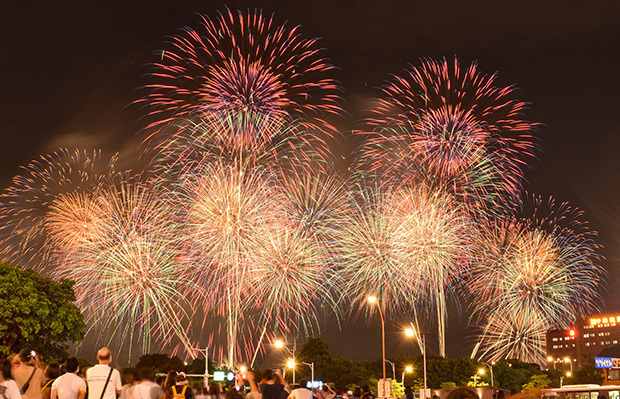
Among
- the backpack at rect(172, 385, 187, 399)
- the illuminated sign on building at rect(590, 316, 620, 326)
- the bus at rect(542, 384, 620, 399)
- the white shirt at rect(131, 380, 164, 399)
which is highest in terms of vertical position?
the illuminated sign on building at rect(590, 316, 620, 326)

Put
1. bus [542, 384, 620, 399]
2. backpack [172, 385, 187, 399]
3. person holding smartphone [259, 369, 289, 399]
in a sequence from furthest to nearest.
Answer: bus [542, 384, 620, 399] → backpack [172, 385, 187, 399] → person holding smartphone [259, 369, 289, 399]

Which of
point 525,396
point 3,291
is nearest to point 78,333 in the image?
point 3,291

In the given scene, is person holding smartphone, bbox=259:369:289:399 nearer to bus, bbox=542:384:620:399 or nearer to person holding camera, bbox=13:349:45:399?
person holding camera, bbox=13:349:45:399

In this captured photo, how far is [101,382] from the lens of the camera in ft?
35.0

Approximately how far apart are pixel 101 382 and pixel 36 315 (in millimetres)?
38452

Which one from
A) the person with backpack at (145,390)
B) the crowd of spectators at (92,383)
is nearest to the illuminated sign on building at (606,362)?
the crowd of spectators at (92,383)

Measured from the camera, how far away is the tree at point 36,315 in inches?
1764

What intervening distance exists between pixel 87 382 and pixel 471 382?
98592 millimetres

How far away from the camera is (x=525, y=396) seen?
5652 mm

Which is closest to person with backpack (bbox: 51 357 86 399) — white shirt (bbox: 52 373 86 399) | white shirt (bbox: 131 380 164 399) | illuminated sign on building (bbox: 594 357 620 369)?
white shirt (bbox: 52 373 86 399)

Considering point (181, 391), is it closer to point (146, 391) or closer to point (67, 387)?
point (146, 391)

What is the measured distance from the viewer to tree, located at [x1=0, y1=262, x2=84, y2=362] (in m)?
44.8

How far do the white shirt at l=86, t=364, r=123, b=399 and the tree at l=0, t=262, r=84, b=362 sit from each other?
3640 cm

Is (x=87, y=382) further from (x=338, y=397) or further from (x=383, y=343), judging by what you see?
(x=383, y=343)
